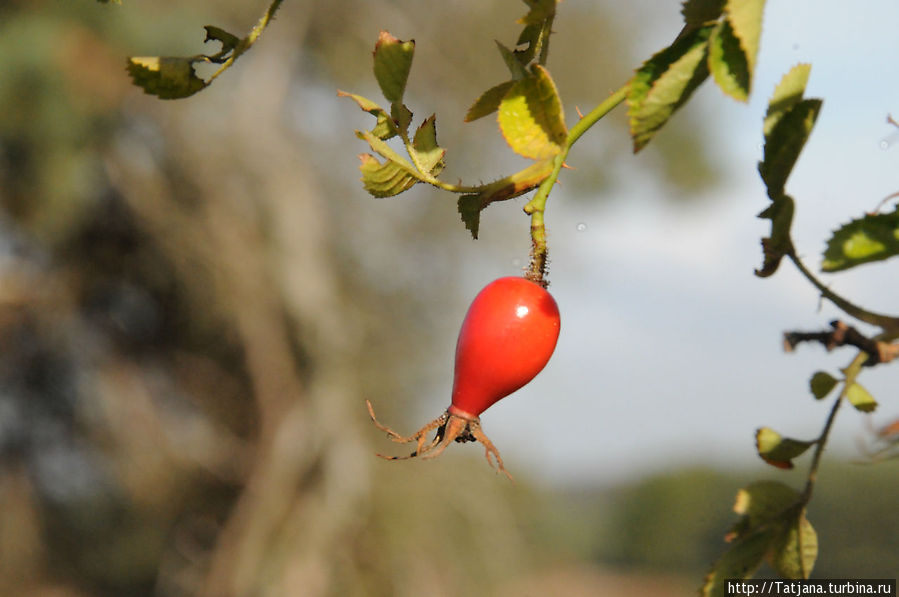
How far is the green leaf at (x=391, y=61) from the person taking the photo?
0.51 metres

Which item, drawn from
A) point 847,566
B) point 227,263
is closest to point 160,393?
point 227,263

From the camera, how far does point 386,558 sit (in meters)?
4.52

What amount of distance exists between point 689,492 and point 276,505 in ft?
29.4

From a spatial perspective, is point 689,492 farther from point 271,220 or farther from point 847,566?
point 271,220

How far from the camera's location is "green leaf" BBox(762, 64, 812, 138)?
18.2 inches

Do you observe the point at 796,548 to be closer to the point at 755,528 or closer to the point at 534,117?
the point at 755,528

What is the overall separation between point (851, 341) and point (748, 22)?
0.15 meters

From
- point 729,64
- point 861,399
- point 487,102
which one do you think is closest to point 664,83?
point 729,64

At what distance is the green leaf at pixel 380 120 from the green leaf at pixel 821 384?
30cm

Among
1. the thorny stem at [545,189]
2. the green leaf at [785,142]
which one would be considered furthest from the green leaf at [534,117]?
the green leaf at [785,142]

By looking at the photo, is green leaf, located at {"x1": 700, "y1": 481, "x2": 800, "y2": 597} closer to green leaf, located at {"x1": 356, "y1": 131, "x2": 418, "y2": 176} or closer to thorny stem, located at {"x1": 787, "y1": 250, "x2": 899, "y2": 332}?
thorny stem, located at {"x1": 787, "y1": 250, "x2": 899, "y2": 332}

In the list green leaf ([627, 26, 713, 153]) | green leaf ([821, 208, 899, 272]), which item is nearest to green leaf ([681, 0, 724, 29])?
green leaf ([627, 26, 713, 153])

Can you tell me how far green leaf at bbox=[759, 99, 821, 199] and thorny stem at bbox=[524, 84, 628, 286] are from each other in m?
0.09

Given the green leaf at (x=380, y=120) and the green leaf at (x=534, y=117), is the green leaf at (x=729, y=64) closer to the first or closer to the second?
the green leaf at (x=534, y=117)
